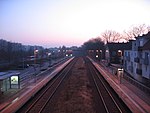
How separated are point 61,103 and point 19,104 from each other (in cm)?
386

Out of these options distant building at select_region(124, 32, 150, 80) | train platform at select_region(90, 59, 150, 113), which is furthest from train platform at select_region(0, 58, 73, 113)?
distant building at select_region(124, 32, 150, 80)

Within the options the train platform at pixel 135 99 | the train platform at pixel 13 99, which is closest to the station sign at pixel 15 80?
the train platform at pixel 13 99

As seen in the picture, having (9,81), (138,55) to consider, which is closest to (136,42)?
(138,55)

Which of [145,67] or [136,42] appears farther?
[136,42]

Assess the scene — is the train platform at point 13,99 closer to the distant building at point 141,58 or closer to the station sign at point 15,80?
the station sign at point 15,80

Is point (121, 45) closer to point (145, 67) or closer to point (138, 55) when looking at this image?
point (138, 55)

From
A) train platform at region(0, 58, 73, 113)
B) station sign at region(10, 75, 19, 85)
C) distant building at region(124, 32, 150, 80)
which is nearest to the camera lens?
train platform at region(0, 58, 73, 113)

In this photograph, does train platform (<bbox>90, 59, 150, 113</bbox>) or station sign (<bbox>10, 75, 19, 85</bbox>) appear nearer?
train platform (<bbox>90, 59, 150, 113</bbox>)

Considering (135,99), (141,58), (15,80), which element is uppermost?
(141,58)

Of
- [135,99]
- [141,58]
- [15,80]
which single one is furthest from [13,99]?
[141,58]

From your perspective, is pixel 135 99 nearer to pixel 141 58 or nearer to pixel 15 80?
pixel 15 80

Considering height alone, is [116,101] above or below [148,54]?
below

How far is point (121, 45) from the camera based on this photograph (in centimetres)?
8388

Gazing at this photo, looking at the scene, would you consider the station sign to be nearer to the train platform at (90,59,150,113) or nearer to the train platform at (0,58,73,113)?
the train platform at (0,58,73,113)
